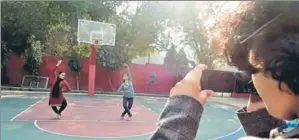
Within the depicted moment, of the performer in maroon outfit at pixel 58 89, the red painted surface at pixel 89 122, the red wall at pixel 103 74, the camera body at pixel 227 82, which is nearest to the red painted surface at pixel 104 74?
the red wall at pixel 103 74

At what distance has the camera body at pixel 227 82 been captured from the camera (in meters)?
0.31

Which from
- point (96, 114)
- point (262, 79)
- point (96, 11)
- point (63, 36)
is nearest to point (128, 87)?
point (96, 114)

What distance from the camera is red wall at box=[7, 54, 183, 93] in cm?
655

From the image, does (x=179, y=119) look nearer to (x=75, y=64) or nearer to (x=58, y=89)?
(x=58, y=89)

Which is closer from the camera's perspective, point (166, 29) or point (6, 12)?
point (6, 12)

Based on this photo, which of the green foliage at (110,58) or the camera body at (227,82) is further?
the green foliage at (110,58)

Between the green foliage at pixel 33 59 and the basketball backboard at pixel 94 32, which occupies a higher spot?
the basketball backboard at pixel 94 32

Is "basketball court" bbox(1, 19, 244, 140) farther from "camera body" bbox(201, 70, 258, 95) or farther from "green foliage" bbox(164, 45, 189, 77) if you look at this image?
"camera body" bbox(201, 70, 258, 95)

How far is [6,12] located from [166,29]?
10.2ft

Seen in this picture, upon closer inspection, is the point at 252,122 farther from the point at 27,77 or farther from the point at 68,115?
the point at 27,77

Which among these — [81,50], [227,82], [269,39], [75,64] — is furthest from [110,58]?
[269,39]

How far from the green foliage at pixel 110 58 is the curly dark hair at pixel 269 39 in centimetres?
683

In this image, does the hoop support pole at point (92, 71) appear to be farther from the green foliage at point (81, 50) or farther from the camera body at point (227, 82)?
the camera body at point (227, 82)

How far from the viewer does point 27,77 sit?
255 inches
